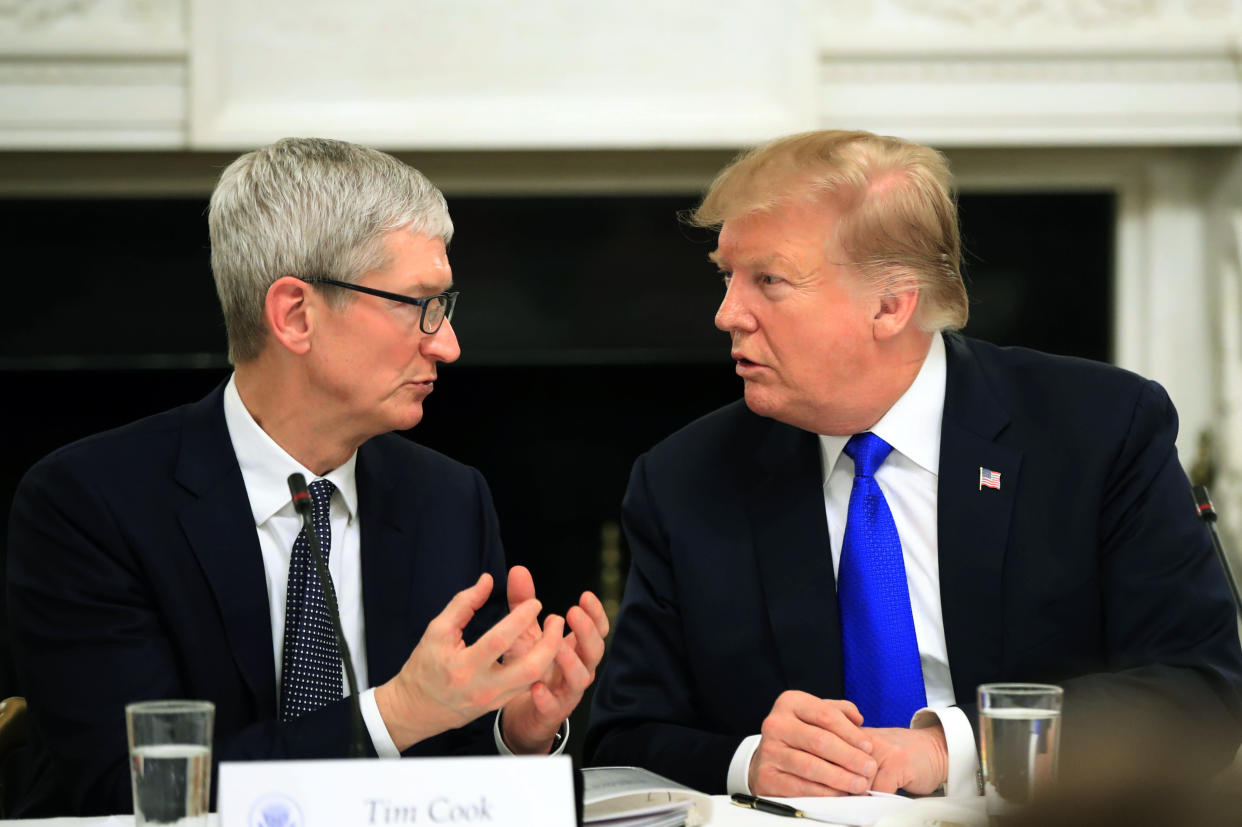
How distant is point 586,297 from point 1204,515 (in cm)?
241

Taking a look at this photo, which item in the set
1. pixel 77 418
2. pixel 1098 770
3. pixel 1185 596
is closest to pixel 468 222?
pixel 77 418

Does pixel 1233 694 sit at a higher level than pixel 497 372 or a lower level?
lower

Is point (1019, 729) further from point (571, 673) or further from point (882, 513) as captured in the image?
point (882, 513)

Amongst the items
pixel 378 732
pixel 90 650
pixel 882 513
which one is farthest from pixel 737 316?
pixel 90 650

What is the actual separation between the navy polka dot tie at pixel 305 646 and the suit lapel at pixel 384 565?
77 mm

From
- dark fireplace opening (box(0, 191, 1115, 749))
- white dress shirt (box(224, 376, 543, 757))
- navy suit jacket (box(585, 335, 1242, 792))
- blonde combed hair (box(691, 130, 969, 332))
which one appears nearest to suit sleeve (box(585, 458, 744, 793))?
navy suit jacket (box(585, 335, 1242, 792))

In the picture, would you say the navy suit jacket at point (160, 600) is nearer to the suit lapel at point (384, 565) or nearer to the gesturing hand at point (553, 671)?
the suit lapel at point (384, 565)

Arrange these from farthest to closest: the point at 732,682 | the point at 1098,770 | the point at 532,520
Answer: the point at 532,520 → the point at 732,682 → the point at 1098,770

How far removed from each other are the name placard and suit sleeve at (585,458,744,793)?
0.66 metres

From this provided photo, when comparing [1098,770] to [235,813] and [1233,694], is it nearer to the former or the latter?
[235,813]

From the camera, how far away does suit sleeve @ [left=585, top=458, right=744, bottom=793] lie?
1819mm

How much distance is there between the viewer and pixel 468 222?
3871 mm

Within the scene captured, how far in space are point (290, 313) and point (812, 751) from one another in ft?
2.81

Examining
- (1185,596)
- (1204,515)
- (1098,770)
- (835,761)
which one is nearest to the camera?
(1098,770)
